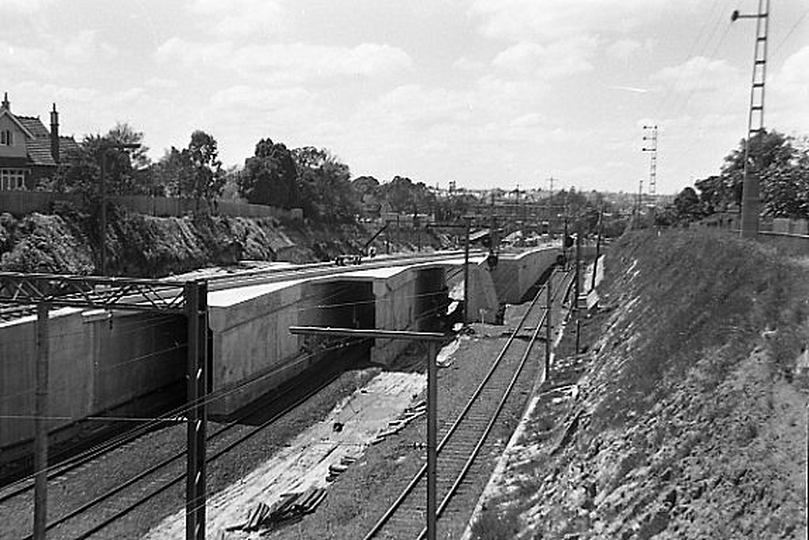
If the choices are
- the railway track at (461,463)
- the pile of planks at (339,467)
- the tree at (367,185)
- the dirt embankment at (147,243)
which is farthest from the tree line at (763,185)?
the tree at (367,185)

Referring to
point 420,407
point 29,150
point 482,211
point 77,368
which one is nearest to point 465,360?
point 420,407

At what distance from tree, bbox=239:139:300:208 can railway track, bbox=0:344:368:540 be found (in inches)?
2051

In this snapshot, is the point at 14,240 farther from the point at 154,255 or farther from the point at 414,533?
the point at 414,533

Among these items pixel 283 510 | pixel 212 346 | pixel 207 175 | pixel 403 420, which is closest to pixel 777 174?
pixel 403 420

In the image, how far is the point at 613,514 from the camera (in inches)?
488

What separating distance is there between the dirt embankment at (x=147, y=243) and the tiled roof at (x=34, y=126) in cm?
1228

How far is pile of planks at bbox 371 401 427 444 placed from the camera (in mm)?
27722

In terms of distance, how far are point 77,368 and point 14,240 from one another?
17.3 meters

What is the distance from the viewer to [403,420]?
29.7 metres

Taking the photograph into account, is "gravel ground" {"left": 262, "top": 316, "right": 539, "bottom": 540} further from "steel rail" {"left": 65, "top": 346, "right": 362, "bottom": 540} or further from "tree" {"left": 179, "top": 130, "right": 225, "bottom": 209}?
"tree" {"left": 179, "top": 130, "right": 225, "bottom": 209}

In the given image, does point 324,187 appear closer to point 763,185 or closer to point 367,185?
point 763,185

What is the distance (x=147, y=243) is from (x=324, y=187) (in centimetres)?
3872

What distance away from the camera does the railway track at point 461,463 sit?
18.8 m

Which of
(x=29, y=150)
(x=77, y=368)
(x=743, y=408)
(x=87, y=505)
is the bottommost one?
(x=87, y=505)
